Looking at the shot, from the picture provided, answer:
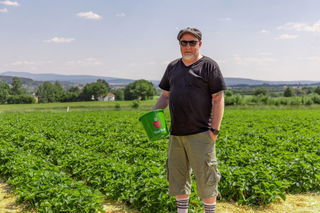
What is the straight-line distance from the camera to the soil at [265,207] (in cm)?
527

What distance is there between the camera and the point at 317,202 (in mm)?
5699

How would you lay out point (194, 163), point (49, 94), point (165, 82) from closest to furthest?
1. point (194, 163)
2. point (165, 82)
3. point (49, 94)

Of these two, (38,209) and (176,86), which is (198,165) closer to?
(176,86)

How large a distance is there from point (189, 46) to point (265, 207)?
330 cm

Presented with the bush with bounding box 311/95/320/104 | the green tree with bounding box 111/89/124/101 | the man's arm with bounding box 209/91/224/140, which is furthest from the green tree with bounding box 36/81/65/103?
the man's arm with bounding box 209/91/224/140

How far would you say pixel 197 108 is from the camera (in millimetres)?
3742

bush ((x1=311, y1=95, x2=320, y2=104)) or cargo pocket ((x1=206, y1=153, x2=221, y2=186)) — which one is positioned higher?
cargo pocket ((x1=206, y1=153, x2=221, y2=186))

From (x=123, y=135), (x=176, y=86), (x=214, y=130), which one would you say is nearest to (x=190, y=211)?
(x=214, y=130)

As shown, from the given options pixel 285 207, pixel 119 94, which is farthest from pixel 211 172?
pixel 119 94

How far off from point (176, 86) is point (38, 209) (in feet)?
9.78

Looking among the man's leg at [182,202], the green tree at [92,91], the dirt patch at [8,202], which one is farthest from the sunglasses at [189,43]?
the green tree at [92,91]

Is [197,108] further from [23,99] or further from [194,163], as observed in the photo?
[23,99]

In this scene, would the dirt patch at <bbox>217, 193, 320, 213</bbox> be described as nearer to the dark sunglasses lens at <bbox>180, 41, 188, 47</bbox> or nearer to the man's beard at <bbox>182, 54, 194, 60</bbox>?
the man's beard at <bbox>182, 54, 194, 60</bbox>

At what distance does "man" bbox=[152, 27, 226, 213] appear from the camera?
3.68m
